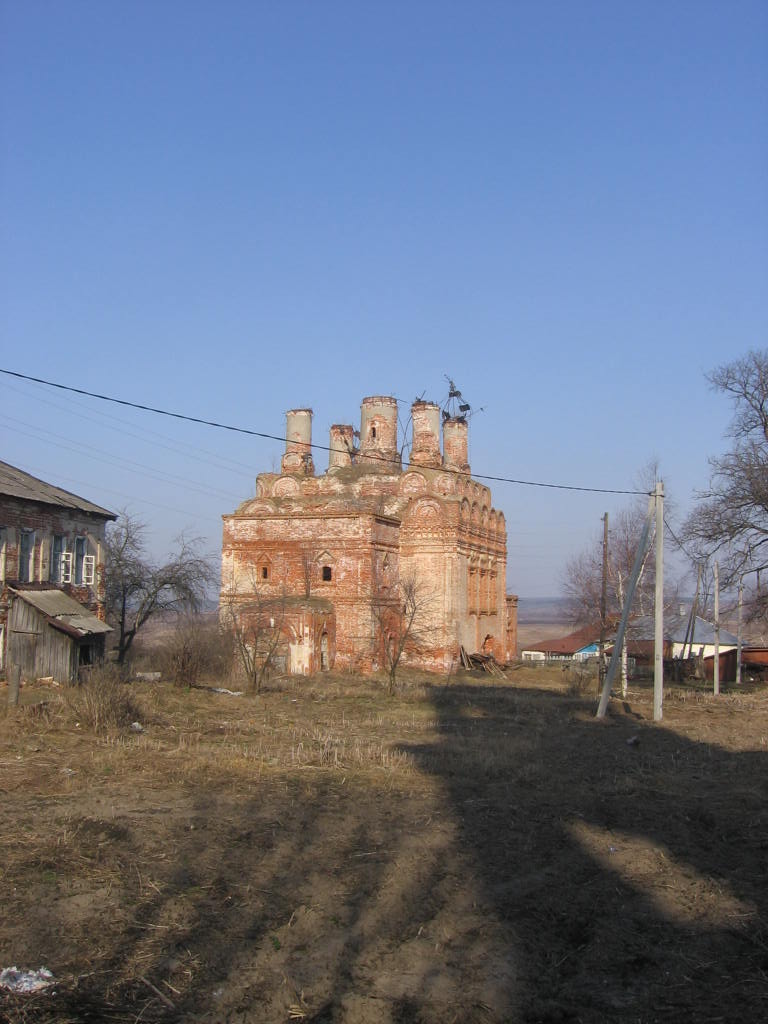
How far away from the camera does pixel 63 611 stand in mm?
23047

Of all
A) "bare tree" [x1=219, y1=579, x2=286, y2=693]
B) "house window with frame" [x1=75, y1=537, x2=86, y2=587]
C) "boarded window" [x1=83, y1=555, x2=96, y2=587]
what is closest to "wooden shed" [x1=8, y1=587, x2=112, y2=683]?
"house window with frame" [x1=75, y1=537, x2=86, y2=587]

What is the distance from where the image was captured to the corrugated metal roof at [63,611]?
22359 millimetres

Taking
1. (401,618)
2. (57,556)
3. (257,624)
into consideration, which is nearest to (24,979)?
(57,556)

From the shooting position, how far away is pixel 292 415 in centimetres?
3812

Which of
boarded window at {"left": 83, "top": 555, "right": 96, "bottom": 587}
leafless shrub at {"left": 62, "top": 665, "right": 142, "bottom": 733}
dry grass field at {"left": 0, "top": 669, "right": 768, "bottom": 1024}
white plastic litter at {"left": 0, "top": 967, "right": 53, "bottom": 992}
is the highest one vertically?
boarded window at {"left": 83, "top": 555, "right": 96, "bottom": 587}

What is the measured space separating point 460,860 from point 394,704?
15867mm

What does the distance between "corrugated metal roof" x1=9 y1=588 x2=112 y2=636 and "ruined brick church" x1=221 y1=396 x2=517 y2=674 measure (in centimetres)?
804

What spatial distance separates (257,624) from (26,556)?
8636mm

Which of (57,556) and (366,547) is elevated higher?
(366,547)

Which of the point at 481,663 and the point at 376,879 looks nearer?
the point at 376,879

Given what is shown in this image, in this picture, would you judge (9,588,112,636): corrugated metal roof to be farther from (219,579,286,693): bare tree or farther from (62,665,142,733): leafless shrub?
(219,579,286,693): bare tree

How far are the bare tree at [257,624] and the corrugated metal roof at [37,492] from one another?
18.1ft

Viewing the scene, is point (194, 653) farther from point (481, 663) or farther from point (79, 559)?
point (481, 663)

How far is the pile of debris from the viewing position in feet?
114
